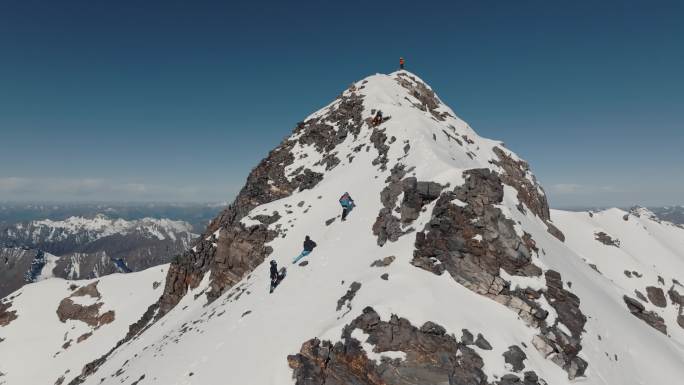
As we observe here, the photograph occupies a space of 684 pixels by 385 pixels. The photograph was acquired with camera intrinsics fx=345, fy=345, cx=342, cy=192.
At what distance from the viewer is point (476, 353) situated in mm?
18688

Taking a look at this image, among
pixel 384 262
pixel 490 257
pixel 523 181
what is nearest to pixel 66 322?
pixel 384 262

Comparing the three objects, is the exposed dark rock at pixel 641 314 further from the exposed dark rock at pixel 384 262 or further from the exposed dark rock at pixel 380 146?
the exposed dark rock at pixel 380 146

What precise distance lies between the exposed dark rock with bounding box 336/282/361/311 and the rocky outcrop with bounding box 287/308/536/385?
9.87ft

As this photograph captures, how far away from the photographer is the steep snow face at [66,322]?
61.9 metres

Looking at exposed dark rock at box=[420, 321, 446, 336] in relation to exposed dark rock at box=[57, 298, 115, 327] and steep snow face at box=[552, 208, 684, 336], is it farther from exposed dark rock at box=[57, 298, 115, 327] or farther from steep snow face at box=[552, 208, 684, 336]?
exposed dark rock at box=[57, 298, 115, 327]

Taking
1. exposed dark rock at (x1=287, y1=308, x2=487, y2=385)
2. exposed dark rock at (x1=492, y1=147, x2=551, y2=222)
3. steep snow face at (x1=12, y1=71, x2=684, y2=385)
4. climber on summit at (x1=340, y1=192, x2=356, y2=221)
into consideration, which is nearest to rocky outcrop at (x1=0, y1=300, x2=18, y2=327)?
steep snow face at (x1=12, y1=71, x2=684, y2=385)

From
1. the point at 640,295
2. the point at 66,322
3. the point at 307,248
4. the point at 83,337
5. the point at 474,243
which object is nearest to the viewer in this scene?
the point at 474,243

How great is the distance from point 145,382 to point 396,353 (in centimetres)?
1798

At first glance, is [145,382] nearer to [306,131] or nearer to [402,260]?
[402,260]

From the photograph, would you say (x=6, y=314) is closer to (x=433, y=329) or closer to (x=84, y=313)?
(x=84, y=313)

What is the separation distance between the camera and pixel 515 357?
18891 mm

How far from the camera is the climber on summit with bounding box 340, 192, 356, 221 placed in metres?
36.8

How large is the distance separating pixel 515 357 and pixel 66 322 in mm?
91983

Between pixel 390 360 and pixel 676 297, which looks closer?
pixel 390 360
